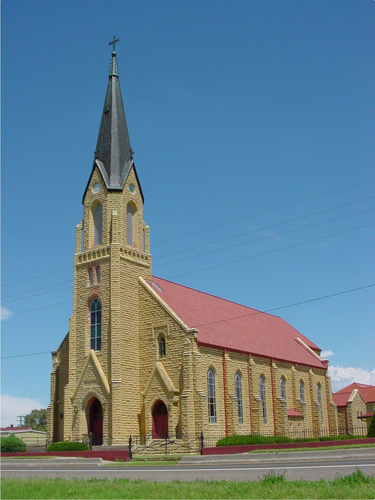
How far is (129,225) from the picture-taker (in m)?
39.5

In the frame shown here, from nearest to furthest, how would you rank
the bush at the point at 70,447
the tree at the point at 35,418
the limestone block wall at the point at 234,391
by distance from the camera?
the bush at the point at 70,447
the limestone block wall at the point at 234,391
the tree at the point at 35,418

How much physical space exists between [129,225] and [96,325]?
709 centimetres

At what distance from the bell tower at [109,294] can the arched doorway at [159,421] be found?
1054 millimetres

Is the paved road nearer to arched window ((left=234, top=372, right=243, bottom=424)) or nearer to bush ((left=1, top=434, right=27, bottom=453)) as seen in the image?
bush ((left=1, top=434, right=27, bottom=453))

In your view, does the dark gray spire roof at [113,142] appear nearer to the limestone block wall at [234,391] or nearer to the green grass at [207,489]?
the limestone block wall at [234,391]

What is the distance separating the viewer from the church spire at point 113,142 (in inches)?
1558

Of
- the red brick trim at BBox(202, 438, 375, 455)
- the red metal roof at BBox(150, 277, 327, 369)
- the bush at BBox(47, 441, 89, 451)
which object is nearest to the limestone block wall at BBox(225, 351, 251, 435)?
the red metal roof at BBox(150, 277, 327, 369)

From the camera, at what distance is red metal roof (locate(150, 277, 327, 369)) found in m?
38.7

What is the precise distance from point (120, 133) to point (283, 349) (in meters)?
22.2

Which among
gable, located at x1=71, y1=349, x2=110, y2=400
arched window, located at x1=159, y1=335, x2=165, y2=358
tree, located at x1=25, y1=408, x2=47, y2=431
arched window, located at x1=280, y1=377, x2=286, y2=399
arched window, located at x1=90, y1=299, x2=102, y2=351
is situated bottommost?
tree, located at x1=25, y1=408, x2=47, y2=431

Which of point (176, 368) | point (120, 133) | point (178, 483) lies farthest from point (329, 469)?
point (120, 133)

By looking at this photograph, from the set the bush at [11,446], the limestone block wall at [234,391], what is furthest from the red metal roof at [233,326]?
the bush at [11,446]

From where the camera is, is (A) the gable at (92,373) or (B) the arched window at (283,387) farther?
(B) the arched window at (283,387)

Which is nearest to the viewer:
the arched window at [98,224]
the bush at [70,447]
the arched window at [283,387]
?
the bush at [70,447]
